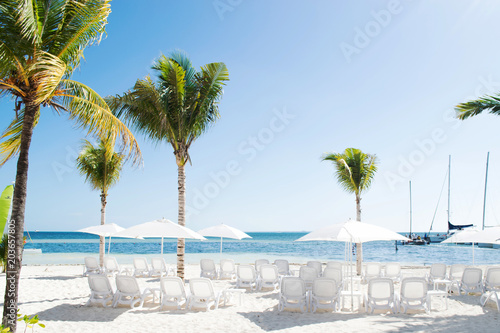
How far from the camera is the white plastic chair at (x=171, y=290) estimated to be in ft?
28.6

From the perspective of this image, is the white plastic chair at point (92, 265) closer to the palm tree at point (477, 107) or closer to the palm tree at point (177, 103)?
the palm tree at point (177, 103)

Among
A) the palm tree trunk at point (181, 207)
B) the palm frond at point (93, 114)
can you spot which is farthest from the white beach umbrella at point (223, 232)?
the palm frond at point (93, 114)

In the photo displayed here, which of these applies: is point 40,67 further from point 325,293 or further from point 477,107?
point 477,107

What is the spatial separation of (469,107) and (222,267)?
9.99 meters

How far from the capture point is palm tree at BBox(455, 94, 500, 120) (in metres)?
10.4

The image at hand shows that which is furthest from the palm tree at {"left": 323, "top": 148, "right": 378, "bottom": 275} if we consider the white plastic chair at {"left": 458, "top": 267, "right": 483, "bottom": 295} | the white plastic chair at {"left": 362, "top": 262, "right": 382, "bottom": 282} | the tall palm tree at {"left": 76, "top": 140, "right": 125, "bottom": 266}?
the tall palm tree at {"left": 76, "top": 140, "right": 125, "bottom": 266}

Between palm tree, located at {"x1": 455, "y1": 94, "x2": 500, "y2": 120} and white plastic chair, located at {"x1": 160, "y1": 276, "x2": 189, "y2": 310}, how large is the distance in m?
9.23

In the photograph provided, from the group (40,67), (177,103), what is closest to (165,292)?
(177,103)

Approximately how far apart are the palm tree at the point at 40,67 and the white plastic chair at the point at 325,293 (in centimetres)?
559

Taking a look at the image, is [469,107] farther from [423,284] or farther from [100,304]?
[100,304]

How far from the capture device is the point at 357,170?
15.9m

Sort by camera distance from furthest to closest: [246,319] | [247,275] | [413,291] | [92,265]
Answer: [92,265], [247,275], [413,291], [246,319]

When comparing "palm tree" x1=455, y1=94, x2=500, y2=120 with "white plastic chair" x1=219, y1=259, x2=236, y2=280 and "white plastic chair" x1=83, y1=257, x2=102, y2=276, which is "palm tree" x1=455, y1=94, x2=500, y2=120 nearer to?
"white plastic chair" x1=219, y1=259, x2=236, y2=280

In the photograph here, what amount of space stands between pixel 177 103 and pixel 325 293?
263 inches
